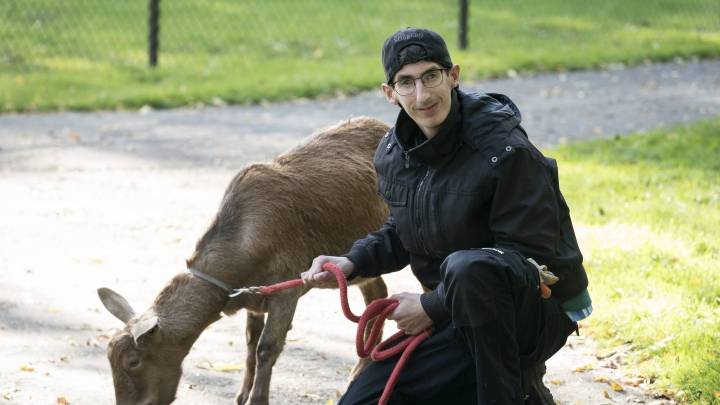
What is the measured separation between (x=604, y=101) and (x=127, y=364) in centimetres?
954

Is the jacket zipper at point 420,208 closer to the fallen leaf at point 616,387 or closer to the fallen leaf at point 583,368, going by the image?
the fallen leaf at point 616,387

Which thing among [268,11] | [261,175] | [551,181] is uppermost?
[551,181]

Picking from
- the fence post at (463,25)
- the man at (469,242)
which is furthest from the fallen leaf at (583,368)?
the fence post at (463,25)

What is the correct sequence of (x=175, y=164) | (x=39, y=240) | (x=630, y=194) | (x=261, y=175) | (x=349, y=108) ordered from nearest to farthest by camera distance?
(x=261, y=175) < (x=39, y=240) < (x=630, y=194) < (x=175, y=164) < (x=349, y=108)

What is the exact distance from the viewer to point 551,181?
4188 millimetres

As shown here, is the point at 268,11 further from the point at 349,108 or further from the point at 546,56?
the point at 349,108

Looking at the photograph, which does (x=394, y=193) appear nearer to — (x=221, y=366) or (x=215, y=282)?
(x=215, y=282)

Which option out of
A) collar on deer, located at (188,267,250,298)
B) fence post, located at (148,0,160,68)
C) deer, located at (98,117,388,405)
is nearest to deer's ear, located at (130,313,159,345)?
deer, located at (98,117,388,405)

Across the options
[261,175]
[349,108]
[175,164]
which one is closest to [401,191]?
[261,175]

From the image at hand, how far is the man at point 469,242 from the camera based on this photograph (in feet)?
13.3

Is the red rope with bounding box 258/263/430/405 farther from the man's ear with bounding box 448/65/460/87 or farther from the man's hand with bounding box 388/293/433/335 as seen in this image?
the man's ear with bounding box 448/65/460/87

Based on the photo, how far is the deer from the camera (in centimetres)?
479

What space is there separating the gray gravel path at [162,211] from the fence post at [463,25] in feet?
6.11

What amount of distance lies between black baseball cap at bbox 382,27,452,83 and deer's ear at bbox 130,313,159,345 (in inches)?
55.3
